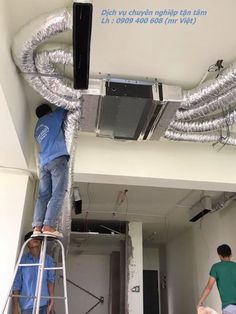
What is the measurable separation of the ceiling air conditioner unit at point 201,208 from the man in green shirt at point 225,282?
3.85 feet

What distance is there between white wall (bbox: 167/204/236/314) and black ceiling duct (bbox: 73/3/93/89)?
3417mm

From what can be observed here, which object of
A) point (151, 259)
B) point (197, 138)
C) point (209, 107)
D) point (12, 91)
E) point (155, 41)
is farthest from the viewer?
point (151, 259)

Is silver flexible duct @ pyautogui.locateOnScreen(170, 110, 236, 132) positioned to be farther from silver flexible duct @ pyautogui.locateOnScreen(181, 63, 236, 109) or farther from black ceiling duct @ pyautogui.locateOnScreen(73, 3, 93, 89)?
black ceiling duct @ pyautogui.locateOnScreen(73, 3, 93, 89)

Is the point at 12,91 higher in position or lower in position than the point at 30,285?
higher

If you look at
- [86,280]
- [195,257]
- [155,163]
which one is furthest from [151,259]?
[155,163]

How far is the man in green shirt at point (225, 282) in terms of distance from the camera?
3283mm

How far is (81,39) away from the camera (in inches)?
65.6

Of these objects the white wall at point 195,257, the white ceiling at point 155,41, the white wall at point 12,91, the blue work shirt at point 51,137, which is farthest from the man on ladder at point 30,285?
the white wall at point 195,257

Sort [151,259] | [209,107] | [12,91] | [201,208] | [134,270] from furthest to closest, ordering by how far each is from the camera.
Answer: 1. [151,259]
2. [134,270]
3. [201,208]
4. [209,107]
5. [12,91]

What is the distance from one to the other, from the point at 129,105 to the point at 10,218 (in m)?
1.48

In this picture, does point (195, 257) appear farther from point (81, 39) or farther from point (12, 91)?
point (81, 39)

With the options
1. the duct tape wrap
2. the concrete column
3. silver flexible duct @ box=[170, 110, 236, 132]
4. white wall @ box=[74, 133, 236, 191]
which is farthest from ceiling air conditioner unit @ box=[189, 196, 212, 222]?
the duct tape wrap

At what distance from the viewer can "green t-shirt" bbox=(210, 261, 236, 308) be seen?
330 centimetres

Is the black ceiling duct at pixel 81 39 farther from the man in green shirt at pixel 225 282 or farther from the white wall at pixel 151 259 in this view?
the white wall at pixel 151 259
